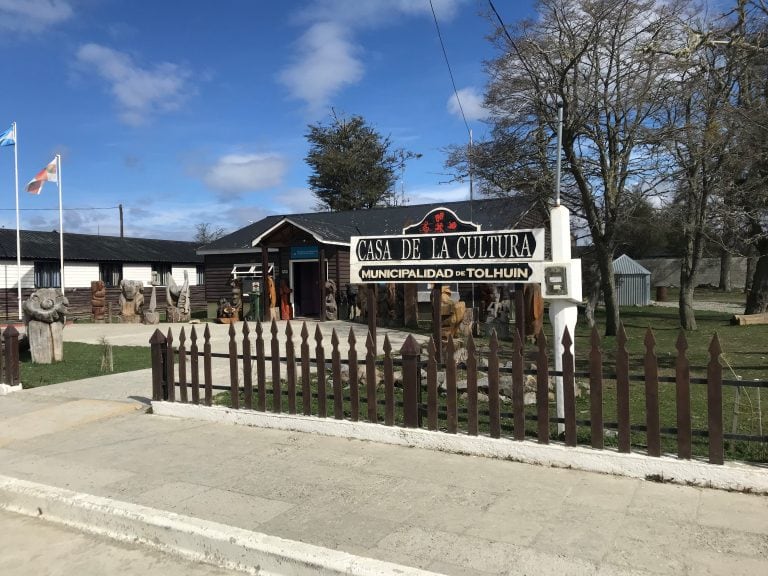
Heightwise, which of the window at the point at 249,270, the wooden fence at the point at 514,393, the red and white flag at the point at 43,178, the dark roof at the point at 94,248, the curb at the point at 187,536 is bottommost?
the curb at the point at 187,536

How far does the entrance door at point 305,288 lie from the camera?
25734 mm

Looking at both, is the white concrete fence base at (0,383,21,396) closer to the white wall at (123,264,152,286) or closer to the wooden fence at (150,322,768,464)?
the wooden fence at (150,322,768,464)

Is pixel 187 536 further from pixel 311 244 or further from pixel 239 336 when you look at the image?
pixel 311 244

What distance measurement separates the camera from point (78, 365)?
11656 mm

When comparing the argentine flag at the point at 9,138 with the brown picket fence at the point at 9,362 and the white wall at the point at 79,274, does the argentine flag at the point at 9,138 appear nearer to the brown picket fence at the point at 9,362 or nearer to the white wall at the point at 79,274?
the white wall at the point at 79,274

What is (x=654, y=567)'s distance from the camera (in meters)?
3.38

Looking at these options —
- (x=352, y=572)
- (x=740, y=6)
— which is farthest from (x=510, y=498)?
(x=740, y=6)

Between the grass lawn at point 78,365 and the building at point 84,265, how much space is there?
16830 millimetres

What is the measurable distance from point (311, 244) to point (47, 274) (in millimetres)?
18133

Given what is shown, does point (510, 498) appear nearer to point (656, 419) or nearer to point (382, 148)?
point (656, 419)

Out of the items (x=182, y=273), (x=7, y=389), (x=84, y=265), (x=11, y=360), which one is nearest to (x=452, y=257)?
(x=11, y=360)

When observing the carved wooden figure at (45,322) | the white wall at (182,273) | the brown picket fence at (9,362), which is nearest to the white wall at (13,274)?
the white wall at (182,273)

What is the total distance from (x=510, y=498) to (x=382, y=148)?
5155cm

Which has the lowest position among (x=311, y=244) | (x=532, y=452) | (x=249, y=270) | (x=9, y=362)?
(x=532, y=452)
